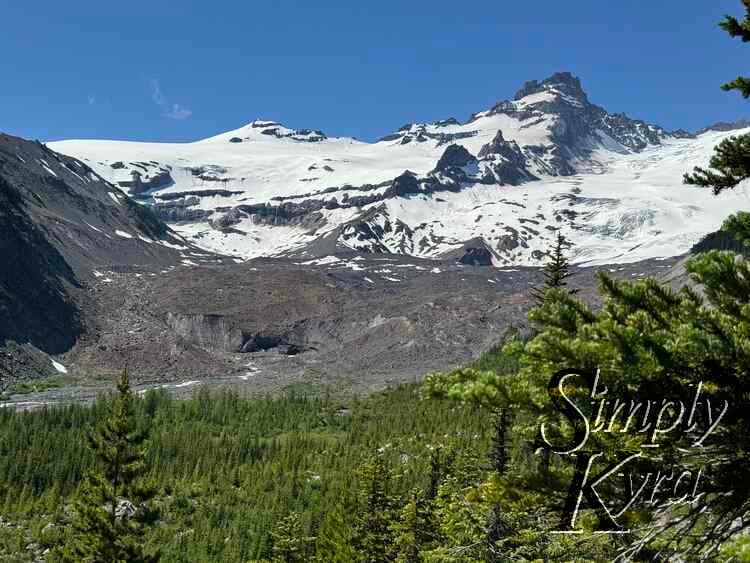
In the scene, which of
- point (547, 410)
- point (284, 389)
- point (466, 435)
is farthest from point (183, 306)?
point (547, 410)

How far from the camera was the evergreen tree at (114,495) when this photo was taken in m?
25.5

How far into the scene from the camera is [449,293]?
623ft

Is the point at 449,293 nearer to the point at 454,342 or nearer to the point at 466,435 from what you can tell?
the point at 454,342

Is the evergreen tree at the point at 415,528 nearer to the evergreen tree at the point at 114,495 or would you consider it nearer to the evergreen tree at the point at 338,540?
the evergreen tree at the point at 338,540

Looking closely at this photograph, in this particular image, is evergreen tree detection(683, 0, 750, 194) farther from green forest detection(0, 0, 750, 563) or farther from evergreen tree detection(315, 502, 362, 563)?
evergreen tree detection(315, 502, 362, 563)

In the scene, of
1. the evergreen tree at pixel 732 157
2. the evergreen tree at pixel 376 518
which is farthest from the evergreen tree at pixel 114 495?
the evergreen tree at pixel 732 157

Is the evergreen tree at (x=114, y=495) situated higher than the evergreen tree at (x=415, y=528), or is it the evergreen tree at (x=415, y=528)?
the evergreen tree at (x=114, y=495)

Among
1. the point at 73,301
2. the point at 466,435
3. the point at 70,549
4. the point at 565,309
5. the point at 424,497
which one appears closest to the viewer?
the point at 565,309

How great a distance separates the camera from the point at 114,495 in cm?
2608

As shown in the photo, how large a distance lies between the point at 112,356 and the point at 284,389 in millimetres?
47467

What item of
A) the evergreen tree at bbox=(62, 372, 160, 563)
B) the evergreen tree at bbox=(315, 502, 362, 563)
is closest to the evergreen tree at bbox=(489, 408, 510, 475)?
the evergreen tree at bbox=(315, 502, 362, 563)

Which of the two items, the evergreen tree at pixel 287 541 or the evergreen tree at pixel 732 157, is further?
the evergreen tree at pixel 287 541

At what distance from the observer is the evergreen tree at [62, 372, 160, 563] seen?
25.5 metres

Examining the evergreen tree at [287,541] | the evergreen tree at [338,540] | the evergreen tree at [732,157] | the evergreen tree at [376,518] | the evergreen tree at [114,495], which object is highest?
the evergreen tree at [732,157]
